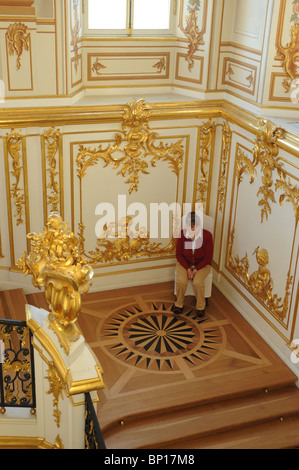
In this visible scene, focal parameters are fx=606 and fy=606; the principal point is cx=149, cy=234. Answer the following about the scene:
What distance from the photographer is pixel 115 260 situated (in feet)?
24.5

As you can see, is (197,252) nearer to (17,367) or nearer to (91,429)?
(17,367)

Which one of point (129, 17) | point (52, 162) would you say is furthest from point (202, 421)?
point (129, 17)

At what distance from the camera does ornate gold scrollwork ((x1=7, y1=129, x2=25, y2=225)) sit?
649cm

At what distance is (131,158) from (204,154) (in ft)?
3.01

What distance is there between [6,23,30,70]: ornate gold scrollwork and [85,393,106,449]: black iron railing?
3628 mm

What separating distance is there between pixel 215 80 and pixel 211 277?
229cm

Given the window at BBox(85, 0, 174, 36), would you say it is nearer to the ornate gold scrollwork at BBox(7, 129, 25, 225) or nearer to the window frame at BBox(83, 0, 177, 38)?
the window frame at BBox(83, 0, 177, 38)

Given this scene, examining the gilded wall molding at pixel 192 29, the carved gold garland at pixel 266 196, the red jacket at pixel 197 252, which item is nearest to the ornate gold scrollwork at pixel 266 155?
the carved gold garland at pixel 266 196

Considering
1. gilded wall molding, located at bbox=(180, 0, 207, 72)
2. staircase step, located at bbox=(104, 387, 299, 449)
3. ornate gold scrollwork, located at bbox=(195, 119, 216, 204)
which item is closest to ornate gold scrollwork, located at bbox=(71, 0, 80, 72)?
gilded wall molding, located at bbox=(180, 0, 207, 72)

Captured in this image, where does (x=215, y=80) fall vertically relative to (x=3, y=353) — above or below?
above

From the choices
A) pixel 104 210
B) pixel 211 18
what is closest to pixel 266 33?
pixel 211 18

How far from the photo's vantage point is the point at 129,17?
6.98 metres
